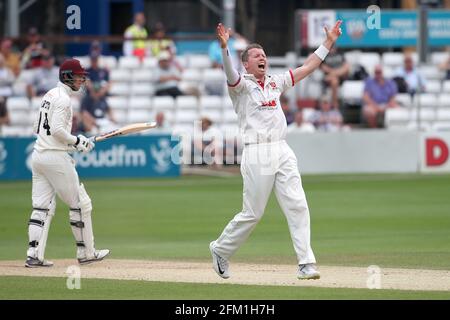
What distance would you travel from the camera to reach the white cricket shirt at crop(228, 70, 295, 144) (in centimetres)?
1118

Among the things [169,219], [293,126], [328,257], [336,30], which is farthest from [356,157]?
[336,30]

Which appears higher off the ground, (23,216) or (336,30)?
(336,30)

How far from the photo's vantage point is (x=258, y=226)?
17.5 metres

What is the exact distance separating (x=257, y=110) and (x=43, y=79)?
50.0 ft

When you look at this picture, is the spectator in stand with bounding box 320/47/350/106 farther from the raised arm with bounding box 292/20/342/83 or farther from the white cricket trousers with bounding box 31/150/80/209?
the raised arm with bounding box 292/20/342/83

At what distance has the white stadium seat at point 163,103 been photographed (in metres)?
26.0

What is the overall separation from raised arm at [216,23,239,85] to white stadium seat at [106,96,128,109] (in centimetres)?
1499

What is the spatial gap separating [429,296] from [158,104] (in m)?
16.3

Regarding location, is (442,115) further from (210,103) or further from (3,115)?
(3,115)

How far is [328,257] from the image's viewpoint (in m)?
13.6

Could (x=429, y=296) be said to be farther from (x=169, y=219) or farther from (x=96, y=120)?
(x=96, y=120)

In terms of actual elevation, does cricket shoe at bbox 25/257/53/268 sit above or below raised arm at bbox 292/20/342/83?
below

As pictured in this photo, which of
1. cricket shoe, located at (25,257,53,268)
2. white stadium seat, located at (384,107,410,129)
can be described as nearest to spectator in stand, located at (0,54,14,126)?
white stadium seat, located at (384,107,410,129)

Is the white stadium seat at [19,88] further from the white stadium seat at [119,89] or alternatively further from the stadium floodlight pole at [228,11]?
the stadium floodlight pole at [228,11]
